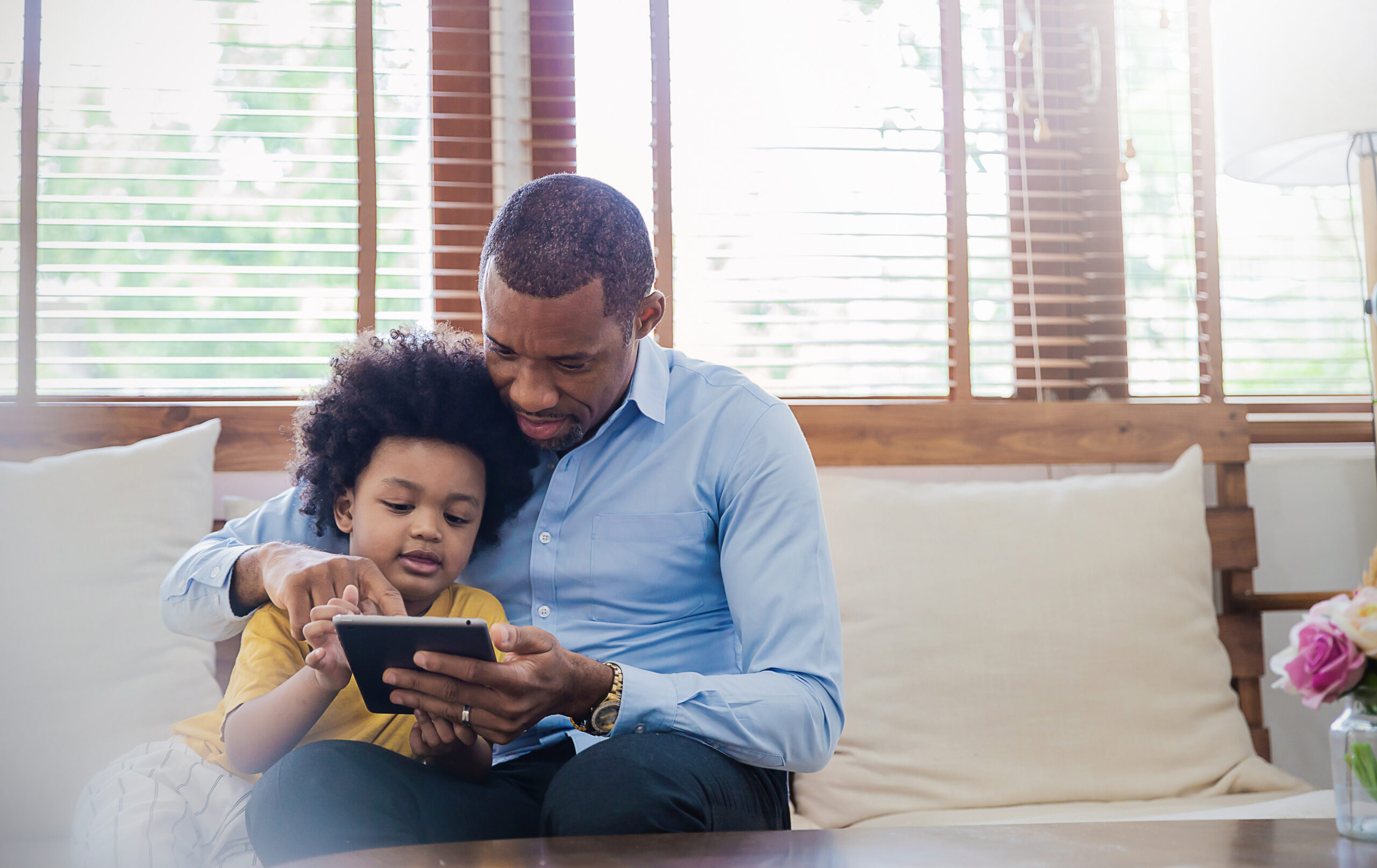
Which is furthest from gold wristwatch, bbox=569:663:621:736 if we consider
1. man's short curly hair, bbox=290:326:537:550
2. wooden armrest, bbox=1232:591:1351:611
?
wooden armrest, bbox=1232:591:1351:611

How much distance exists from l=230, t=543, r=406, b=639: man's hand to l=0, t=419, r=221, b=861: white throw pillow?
0.56 meters

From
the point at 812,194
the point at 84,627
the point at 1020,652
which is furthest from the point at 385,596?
the point at 812,194

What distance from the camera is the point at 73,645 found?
1550 mm

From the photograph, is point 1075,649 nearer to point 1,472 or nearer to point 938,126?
point 938,126

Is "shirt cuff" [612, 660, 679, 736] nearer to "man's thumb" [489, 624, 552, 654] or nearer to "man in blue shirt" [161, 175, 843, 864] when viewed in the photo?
"man in blue shirt" [161, 175, 843, 864]

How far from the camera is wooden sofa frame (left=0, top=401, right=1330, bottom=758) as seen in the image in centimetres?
204

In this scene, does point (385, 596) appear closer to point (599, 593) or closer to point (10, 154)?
point (599, 593)

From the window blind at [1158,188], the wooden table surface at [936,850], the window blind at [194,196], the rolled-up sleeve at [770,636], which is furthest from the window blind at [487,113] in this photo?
the wooden table surface at [936,850]

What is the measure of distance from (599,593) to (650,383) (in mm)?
281

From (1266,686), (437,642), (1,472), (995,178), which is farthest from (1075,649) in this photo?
(1,472)

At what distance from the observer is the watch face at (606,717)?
3.47 feet

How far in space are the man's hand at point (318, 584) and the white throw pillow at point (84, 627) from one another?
22.1 inches

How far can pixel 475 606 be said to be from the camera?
127cm

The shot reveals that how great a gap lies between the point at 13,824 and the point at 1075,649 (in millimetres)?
1692
